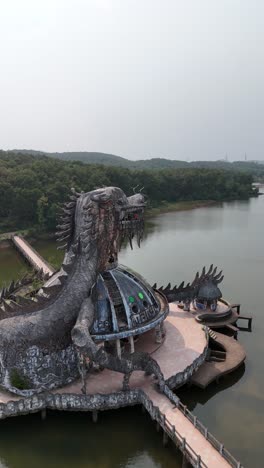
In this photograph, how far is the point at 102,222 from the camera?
20.4 meters

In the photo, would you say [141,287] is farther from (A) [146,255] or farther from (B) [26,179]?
(B) [26,179]

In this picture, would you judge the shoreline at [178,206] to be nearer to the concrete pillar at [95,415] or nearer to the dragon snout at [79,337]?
the concrete pillar at [95,415]

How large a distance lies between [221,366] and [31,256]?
27974mm

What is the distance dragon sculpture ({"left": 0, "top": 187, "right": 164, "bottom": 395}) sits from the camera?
18.3 meters

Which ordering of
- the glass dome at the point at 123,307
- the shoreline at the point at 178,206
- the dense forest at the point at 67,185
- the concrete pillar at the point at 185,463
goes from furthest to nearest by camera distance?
the shoreline at the point at 178,206 < the dense forest at the point at 67,185 < the glass dome at the point at 123,307 < the concrete pillar at the point at 185,463

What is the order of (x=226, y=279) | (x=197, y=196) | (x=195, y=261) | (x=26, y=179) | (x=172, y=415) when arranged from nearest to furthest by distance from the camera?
(x=172, y=415), (x=226, y=279), (x=195, y=261), (x=26, y=179), (x=197, y=196)

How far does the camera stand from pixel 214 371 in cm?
2133

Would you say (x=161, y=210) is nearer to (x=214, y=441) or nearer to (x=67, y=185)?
(x=67, y=185)

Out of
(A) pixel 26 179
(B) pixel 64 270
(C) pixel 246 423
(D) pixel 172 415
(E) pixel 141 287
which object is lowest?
(C) pixel 246 423

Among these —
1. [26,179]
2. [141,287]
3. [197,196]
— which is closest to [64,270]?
[141,287]

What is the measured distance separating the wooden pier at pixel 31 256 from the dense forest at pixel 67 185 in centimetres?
608

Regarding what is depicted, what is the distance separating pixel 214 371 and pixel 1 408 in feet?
35.2

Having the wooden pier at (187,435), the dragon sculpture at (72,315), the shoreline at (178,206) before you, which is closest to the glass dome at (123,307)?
the dragon sculpture at (72,315)

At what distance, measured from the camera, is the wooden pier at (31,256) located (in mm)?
39438
